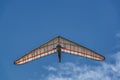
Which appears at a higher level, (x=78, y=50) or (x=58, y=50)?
(x=78, y=50)

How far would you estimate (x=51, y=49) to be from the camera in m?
40.7

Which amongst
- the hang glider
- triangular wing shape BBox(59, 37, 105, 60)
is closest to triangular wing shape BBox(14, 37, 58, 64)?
the hang glider

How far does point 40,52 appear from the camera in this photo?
41344mm

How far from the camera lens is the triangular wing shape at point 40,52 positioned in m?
39.9

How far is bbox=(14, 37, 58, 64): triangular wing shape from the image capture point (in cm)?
3994

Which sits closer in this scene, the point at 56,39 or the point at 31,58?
the point at 56,39

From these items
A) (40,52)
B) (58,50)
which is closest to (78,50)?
(58,50)

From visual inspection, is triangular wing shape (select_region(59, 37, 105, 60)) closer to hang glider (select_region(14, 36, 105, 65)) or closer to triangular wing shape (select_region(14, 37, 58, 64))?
hang glider (select_region(14, 36, 105, 65))

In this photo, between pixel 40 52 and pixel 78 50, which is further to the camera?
pixel 40 52

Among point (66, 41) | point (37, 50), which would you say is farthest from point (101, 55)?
point (37, 50)

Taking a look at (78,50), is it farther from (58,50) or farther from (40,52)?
(40,52)

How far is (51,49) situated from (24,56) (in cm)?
324

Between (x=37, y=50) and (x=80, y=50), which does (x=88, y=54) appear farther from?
(x=37, y=50)

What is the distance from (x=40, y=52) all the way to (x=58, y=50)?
2878 mm
